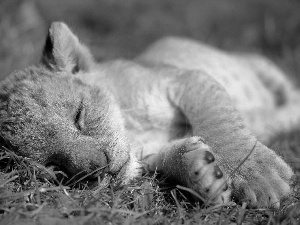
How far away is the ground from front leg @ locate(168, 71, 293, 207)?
14 cm

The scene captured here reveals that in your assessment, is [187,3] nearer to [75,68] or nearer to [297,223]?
[75,68]

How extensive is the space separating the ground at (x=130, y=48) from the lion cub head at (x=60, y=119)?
0.15 m

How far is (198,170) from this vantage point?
2752mm

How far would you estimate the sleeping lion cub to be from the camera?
286 centimetres

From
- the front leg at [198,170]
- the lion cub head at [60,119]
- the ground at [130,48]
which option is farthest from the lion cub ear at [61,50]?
the front leg at [198,170]

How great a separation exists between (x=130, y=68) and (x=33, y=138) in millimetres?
1812

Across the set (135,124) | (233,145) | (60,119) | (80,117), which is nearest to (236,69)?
(135,124)

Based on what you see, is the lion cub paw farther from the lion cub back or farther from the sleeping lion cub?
the lion cub back

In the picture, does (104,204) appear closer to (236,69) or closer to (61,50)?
(61,50)

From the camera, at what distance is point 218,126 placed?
3.31 m

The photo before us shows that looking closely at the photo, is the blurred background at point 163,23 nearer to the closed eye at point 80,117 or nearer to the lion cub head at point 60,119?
the lion cub head at point 60,119

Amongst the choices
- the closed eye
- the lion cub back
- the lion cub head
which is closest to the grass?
the lion cub head

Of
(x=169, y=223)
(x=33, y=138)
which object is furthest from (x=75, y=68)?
(x=169, y=223)

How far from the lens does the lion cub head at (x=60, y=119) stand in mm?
2957
